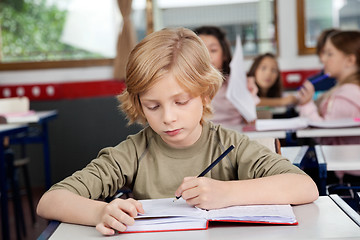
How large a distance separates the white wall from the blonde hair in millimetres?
3770

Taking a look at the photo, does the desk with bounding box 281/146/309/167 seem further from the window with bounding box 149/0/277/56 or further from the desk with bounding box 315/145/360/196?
the window with bounding box 149/0/277/56

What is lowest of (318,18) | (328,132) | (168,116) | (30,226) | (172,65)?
(30,226)

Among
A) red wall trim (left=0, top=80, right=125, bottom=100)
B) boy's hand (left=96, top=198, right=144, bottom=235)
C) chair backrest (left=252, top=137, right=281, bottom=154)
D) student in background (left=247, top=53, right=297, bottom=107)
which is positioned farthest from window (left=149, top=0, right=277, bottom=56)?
boy's hand (left=96, top=198, right=144, bottom=235)

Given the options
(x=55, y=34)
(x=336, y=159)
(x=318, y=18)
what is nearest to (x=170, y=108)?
(x=336, y=159)

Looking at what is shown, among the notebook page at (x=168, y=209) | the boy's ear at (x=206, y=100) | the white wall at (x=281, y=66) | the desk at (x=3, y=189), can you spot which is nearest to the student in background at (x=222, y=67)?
the desk at (x=3, y=189)

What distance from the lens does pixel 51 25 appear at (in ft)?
16.8

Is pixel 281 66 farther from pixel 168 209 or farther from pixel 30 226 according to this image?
pixel 168 209

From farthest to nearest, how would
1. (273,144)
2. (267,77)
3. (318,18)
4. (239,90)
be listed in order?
(318,18)
(267,77)
(239,90)
(273,144)

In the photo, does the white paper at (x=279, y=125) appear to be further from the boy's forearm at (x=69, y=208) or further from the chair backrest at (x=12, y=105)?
the chair backrest at (x=12, y=105)

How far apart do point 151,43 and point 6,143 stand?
2345mm

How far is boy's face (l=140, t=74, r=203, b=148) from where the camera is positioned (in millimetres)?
1185

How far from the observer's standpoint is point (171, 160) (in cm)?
133

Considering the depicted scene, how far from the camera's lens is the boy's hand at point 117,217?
96 cm

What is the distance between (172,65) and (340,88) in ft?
6.25
